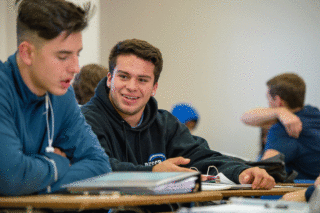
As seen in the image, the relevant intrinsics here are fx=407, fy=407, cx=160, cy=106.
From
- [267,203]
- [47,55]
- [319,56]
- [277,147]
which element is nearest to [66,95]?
[47,55]

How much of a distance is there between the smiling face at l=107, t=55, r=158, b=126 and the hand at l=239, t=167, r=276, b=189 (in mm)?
701

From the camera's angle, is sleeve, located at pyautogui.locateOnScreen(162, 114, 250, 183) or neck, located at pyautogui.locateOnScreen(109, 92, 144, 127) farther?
neck, located at pyautogui.locateOnScreen(109, 92, 144, 127)

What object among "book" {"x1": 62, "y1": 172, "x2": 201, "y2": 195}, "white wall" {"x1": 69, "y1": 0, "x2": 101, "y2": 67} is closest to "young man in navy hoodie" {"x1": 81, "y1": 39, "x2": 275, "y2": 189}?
"book" {"x1": 62, "y1": 172, "x2": 201, "y2": 195}

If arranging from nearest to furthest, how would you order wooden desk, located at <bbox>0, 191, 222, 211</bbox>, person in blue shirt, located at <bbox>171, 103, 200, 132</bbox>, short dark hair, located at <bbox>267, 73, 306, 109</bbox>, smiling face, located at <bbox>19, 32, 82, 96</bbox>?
wooden desk, located at <bbox>0, 191, 222, 211</bbox> < smiling face, located at <bbox>19, 32, 82, 96</bbox> < short dark hair, located at <bbox>267, 73, 306, 109</bbox> < person in blue shirt, located at <bbox>171, 103, 200, 132</bbox>

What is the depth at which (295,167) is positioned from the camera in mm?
3031

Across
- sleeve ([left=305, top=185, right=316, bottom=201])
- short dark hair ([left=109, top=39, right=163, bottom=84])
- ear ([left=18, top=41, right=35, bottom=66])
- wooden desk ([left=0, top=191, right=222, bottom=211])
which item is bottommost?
sleeve ([left=305, top=185, right=316, bottom=201])

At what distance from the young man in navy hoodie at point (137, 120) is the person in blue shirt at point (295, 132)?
2.95ft

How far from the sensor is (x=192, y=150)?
2.24 m

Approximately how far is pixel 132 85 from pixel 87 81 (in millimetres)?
721

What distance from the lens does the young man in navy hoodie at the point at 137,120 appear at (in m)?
2.07

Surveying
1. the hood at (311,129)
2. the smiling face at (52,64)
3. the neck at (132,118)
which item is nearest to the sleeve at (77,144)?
the smiling face at (52,64)

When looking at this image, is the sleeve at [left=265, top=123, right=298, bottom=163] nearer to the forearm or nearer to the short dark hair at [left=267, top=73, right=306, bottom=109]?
the forearm

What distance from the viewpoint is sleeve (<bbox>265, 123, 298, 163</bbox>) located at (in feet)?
9.57

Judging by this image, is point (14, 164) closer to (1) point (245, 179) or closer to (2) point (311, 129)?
(1) point (245, 179)
